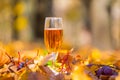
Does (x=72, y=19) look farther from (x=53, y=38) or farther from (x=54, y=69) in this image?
(x=54, y=69)

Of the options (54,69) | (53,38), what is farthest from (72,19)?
(54,69)

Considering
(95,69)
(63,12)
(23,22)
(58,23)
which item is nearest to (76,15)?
(63,12)

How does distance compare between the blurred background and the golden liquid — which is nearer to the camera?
the golden liquid

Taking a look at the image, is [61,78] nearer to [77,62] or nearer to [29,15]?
[77,62]

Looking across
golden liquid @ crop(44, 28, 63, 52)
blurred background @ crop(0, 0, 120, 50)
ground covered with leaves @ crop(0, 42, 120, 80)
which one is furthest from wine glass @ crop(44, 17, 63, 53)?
blurred background @ crop(0, 0, 120, 50)

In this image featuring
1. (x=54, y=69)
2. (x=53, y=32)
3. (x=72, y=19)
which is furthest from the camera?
(x=72, y=19)

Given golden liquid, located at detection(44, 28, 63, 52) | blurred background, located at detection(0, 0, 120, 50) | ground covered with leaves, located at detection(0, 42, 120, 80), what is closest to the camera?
ground covered with leaves, located at detection(0, 42, 120, 80)

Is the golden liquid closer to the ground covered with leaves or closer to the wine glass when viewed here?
the wine glass
